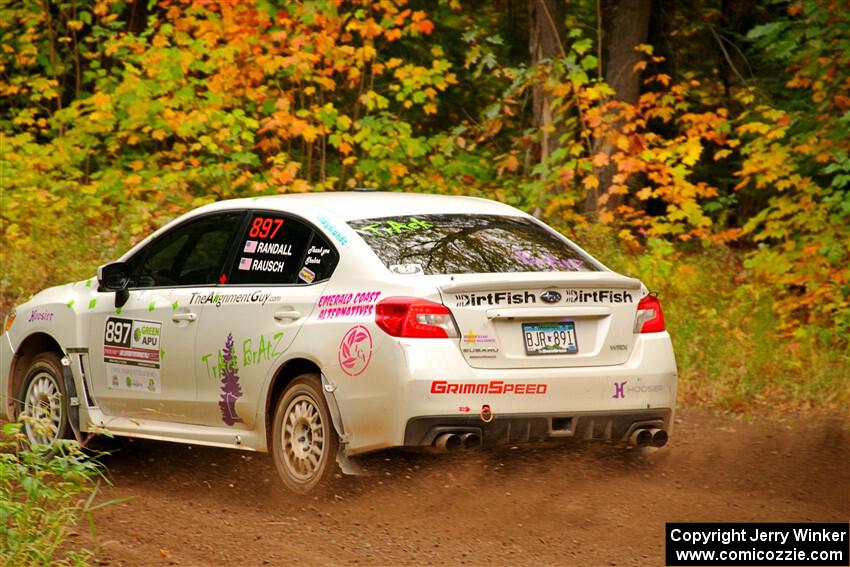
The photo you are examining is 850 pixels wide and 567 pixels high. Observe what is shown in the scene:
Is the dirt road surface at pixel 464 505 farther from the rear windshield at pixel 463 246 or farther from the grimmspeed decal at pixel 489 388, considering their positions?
the rear windshield at pixel 463 246

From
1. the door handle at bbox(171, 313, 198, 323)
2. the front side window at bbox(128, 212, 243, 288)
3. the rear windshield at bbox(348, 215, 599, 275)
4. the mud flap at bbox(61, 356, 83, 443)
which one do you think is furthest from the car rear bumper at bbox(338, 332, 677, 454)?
the mud flap at bbox(61, 356, 83, 443)

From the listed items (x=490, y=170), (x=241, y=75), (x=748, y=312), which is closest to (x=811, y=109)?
(x=748, y=312)

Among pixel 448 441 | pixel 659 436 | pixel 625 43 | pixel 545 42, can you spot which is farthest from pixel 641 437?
pixel 545 42

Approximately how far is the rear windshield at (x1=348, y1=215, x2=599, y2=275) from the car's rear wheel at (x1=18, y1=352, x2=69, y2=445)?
250cm

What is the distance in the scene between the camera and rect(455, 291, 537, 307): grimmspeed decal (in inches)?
269

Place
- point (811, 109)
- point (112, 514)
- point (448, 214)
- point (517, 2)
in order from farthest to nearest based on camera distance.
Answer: point (517, 2)
point (811, 109)
point (448, 214)
point (112, 514)

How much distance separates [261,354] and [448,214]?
130 cm

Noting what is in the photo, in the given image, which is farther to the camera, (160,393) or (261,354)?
(160,393)

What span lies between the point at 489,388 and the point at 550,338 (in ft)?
1.43

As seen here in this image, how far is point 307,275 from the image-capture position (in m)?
7.47

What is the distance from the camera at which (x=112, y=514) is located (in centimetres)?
716

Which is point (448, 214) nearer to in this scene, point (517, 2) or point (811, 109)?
point (811, 109)

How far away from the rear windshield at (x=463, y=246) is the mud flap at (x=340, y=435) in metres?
0.68

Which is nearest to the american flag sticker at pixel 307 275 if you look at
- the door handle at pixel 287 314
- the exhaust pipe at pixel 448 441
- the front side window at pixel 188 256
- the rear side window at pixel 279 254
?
the rear side window at pixel 279 254
